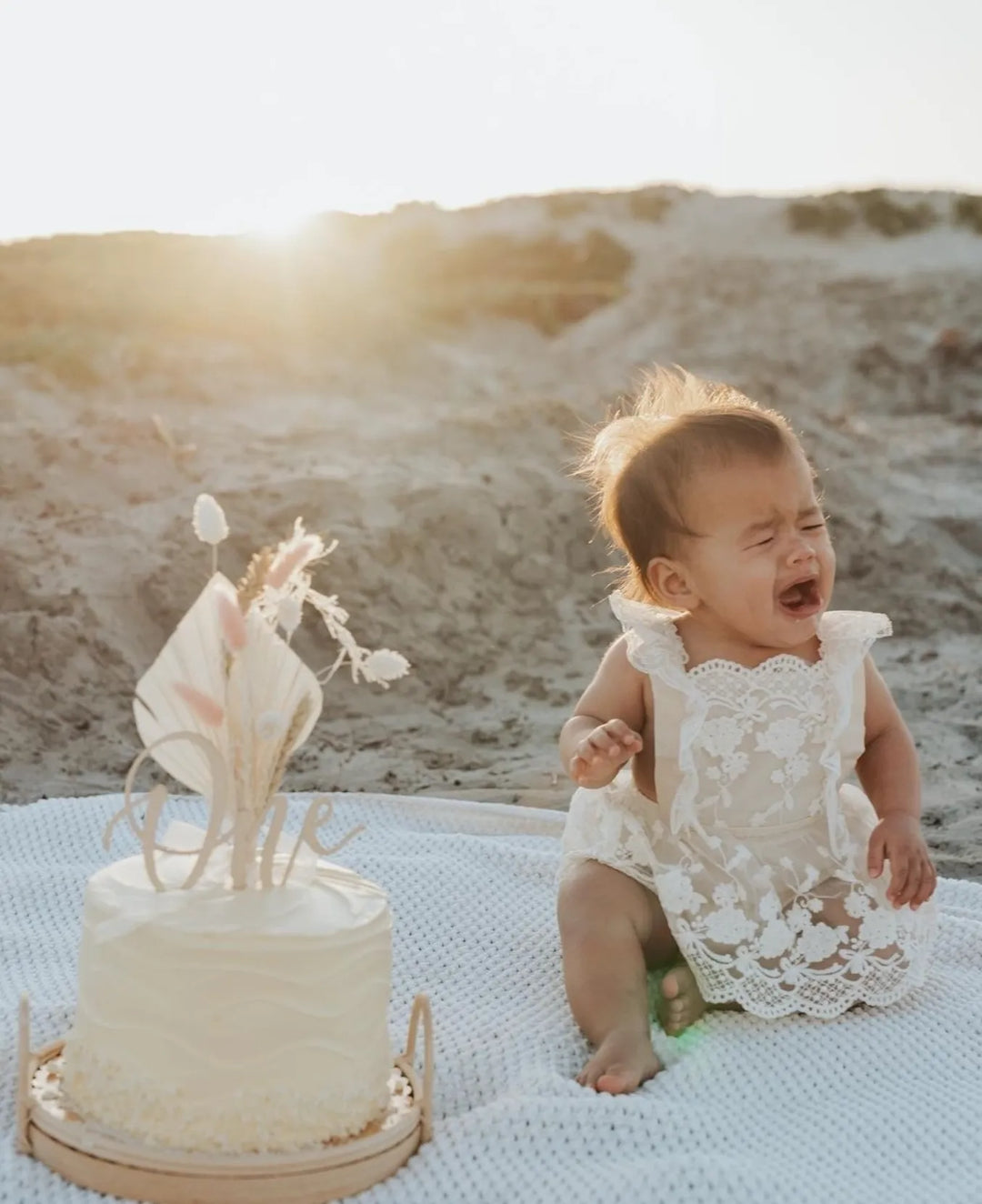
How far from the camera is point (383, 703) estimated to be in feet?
16.9

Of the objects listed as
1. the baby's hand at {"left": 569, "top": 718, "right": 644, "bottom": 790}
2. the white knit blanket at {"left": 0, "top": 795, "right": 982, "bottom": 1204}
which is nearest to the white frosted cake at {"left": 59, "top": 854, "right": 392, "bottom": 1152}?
the white knit blanket at {"left": 0, "top": 795, "right": 982, "bottom": 1204}

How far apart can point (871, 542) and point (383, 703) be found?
9.22 ft

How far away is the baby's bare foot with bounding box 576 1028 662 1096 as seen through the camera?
1.87m

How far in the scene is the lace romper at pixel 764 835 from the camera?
2.17m

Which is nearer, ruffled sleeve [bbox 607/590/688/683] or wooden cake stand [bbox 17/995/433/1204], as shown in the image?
wooden cake stand [bbox 17/995/433/1204]

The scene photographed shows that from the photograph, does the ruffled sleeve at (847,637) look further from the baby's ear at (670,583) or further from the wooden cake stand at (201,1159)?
the wooden cake stand at (201,1159)

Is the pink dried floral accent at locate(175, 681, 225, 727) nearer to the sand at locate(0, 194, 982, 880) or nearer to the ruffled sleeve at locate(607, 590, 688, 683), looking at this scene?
the ruffled sleeve at locate(607, 590, 688, 683)

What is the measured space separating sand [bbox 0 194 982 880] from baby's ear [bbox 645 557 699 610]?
126 centimetres

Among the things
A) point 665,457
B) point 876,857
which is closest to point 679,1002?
point 876,857

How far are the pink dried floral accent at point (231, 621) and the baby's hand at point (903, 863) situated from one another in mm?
1067

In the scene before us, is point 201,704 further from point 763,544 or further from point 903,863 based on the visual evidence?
point 903,863

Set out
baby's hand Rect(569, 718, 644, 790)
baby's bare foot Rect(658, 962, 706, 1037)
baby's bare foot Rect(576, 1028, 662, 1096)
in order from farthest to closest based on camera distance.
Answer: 1. baby's bare foot Rect(658, 962, 706, 1037)
2. baby's hand Rect(569, 718, 644, 790)
3. baby's bare foot Rect(576, 1028, 662, 1096)

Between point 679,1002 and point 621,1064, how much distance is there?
0.79ft

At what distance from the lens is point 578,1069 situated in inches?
78.4
